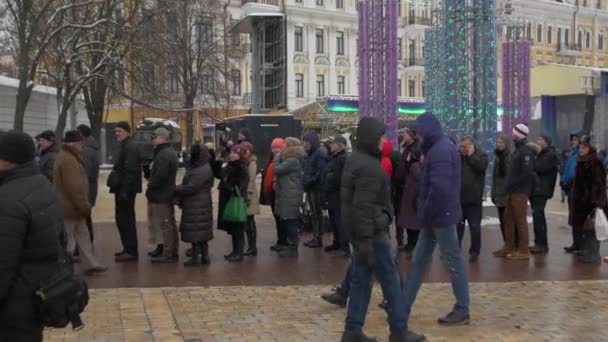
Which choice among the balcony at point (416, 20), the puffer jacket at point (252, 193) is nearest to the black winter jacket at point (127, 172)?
the puffer jacket at point (252, 193)

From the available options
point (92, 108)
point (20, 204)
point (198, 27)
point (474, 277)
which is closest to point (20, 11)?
point (92, 108)

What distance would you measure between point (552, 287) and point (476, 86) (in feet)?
23.3

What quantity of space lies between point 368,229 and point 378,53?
14657 millimetres

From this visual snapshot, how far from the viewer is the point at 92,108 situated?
30.0 m

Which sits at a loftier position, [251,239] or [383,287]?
[383,287]

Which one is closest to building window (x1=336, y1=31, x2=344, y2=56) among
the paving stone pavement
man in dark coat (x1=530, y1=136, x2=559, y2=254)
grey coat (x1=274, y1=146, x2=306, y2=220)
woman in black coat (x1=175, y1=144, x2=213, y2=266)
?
man in dark coat (x1=530, y1=136, x2=559, y2=254)

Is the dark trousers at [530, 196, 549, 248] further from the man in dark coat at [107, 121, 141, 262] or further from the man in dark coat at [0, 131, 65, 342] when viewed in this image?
the man in dark coat at [0, 131, 65, 342]

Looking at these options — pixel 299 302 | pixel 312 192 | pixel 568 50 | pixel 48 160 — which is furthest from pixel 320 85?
pixel 299 302

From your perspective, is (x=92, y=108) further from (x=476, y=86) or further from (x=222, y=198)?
(x=222, y=198)

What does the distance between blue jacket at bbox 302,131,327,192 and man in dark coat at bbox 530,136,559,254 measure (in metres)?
3.02

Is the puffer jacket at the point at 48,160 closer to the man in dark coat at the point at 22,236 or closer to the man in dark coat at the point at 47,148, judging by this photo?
the man in dark coat at the point at 47,148

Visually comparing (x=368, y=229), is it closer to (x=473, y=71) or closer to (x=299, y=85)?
(x=473, y=71)

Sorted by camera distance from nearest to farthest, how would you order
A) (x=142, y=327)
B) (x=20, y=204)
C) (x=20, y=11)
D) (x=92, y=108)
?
(x=20, y=204), (x=142, y=327), (x=20, y=11), (x=92, y=108)

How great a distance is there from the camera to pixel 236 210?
939cm
